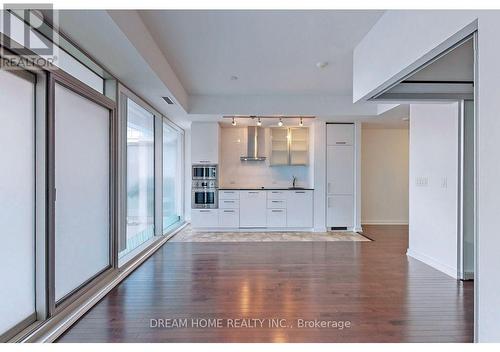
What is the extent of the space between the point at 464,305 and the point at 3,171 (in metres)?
4.01

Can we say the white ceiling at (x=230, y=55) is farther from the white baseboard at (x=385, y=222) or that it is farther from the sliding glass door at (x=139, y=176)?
the white baseboard at (x=385, y=222)

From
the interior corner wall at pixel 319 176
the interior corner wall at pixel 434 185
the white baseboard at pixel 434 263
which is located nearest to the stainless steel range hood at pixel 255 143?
the interior corner wall at pixel 319 176

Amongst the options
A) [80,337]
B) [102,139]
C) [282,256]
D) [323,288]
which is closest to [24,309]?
[80,337]

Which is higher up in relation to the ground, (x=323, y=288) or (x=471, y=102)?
(x=471, y=102)

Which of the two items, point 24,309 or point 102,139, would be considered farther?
point 102,139

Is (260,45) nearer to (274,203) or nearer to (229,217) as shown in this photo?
(274,203)

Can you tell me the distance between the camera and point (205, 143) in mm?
6879

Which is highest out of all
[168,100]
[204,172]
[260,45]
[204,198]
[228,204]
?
[260,45]

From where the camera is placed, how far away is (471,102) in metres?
3.66

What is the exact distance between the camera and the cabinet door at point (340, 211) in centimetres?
684

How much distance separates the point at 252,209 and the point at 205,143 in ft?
6.04

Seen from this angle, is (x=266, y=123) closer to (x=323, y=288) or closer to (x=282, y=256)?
(x=282, y=256)

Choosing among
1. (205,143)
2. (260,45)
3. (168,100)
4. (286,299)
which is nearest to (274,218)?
(205,143)

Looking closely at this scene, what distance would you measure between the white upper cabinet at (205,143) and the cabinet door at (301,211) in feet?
6.52
